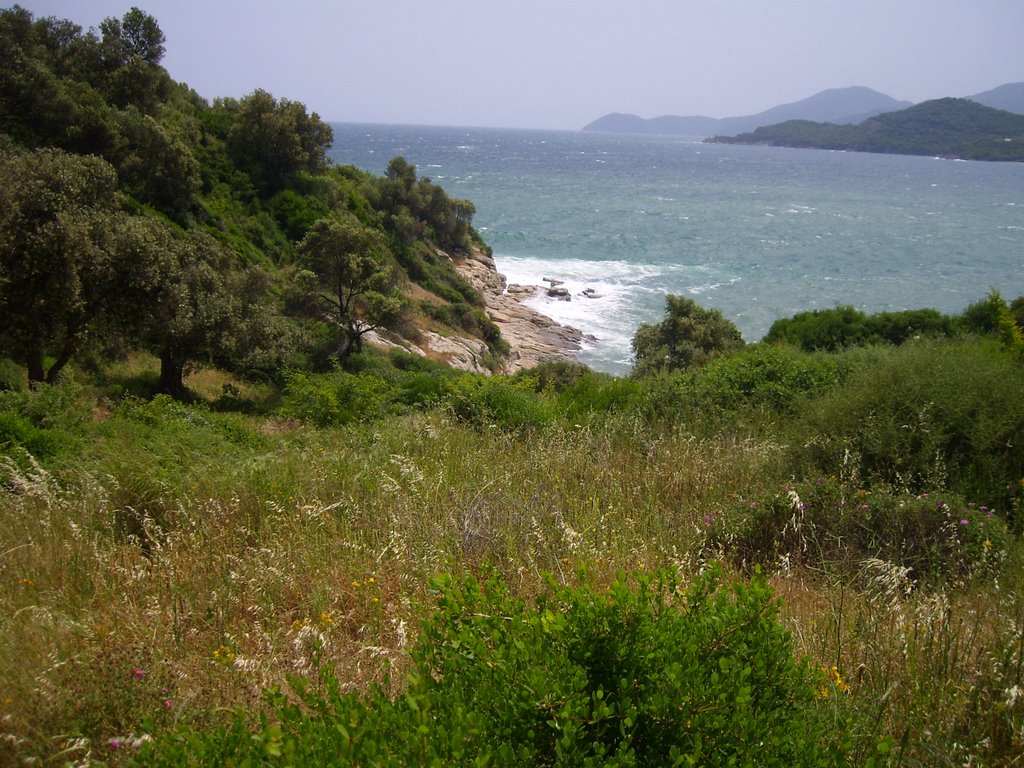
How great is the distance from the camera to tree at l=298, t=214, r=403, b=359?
26812 mm

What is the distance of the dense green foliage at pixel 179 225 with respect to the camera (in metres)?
14.6

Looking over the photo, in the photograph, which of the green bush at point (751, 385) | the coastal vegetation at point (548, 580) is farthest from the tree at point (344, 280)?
the green bush at point (751, 385)

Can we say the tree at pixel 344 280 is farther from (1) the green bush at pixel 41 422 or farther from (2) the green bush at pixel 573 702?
(2) the green bush at pixel 573 702

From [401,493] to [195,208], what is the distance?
3131 cm

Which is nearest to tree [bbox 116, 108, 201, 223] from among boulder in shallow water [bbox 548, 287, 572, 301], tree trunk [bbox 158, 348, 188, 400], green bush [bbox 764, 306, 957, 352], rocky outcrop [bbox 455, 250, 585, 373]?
tree trunk [bbox 158, 348, 188, 400]

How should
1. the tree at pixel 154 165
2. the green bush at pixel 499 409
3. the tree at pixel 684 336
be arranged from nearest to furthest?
1. the green bush at pixel 499 409
2. the tree at pixel 684 336
3. the tree at pixel 154 165

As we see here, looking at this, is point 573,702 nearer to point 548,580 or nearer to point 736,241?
point 548,580

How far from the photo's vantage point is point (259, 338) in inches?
827

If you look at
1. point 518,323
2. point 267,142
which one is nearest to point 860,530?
point 518,323

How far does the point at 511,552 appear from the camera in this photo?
146 inches

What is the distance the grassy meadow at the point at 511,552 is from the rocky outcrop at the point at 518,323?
25.5m

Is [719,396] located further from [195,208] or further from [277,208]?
[277,208]

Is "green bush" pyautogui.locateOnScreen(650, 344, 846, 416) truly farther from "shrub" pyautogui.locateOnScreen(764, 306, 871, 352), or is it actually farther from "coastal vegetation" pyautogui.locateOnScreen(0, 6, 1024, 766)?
"shrub" pyautogui.locateOnScreen(764, 306, 871, 352)

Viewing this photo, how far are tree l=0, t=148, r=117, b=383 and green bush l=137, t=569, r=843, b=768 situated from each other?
49.5 ft
